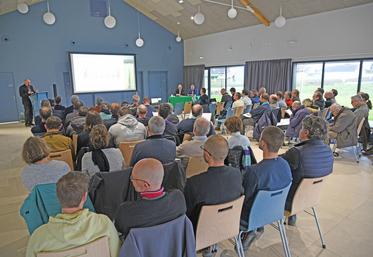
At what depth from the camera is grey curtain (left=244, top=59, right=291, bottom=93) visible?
9188 millimetres

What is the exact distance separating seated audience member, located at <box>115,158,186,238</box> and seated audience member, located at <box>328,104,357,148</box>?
Answer: 4.57 meters

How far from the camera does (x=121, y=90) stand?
40.5 ft

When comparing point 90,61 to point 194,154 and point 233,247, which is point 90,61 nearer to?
point 194,154

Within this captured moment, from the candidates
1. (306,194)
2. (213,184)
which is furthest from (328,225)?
(213,184)

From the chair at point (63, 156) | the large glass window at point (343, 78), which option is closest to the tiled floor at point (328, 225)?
the chair at point (63, 156)

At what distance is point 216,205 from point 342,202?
2.53 metres

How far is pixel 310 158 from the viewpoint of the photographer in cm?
243

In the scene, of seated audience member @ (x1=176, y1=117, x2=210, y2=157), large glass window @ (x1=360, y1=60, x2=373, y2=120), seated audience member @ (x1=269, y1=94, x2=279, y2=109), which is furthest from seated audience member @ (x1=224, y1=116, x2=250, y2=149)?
large glass window @ (x1=360, y1=60, x2=373, y2=120)

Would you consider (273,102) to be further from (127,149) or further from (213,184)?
(213,184)

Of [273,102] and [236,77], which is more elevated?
[236,77]

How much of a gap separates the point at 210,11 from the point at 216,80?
10.7 ft

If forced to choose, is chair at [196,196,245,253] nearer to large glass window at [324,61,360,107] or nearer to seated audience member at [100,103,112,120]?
seated audience member at [100,103,112,120]

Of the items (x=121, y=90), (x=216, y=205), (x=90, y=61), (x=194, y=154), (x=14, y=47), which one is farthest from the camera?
(x=121, y=90)

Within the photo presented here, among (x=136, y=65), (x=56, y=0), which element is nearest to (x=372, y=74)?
(x=136, y=65)
